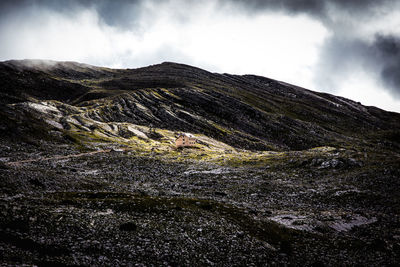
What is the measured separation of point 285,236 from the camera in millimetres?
23828

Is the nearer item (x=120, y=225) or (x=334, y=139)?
(x=120, y=225)

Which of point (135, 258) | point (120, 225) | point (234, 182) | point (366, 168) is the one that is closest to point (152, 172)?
point (234, 182)

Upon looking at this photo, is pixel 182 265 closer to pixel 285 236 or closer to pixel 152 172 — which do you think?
pixel 285 236

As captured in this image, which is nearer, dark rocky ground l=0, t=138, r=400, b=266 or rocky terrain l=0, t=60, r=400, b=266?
dark rocky ground l=0, t=138, r=400, b=266

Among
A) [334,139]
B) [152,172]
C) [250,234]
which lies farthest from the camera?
[334,139]

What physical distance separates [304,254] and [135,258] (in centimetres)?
1494

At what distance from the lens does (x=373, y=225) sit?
1078 inches

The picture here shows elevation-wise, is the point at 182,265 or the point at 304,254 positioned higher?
the point at 304,254

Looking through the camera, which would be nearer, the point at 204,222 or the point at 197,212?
the point at 204,222

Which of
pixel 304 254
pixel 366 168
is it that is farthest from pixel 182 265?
pixel 366 168

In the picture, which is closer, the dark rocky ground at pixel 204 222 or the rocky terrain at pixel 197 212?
the dark rocky ground at pixel 204 222

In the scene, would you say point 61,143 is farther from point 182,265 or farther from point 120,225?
point 182,265

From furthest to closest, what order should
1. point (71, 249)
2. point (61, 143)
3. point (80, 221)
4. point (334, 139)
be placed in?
point (334, 139) → point (61, 143) → point (80, 221) → point (71, 249)

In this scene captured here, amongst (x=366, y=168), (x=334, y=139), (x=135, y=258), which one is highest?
(x=334, y=139)
